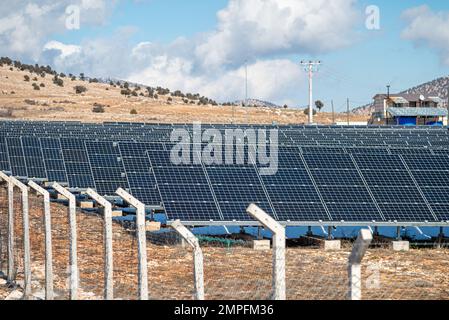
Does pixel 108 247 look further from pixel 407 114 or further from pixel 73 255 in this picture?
pixel 407 114

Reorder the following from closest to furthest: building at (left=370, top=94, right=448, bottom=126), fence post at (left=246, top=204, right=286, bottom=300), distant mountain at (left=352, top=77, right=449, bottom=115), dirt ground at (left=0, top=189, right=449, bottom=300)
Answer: fence post at (left=246, top=204, right=286, bottom=300) < dirt ground at (left=0, top=189, right=449, bottom=300) < building at (left=370, top=94, right=448, bottom=126) < distant mountain at (left=352, top=77, right=449, bottom=115)

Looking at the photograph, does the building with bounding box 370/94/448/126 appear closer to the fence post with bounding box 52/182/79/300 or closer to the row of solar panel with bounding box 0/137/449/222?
the row of solar panel with bounding box 0/137/449/222

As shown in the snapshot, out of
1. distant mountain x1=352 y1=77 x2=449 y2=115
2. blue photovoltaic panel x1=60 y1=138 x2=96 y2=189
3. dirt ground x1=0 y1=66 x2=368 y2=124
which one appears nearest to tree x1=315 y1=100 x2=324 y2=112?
dirt ground x1=0 y1=66 x2=368 y2=124

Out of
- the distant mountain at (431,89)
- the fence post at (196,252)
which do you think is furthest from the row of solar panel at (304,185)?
the distant mountain at (431,89)

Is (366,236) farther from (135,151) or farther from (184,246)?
(135,151)

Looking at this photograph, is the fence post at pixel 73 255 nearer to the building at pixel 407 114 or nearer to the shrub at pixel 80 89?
the building at pixel 407 114

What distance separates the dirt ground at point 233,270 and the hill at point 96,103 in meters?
57.4

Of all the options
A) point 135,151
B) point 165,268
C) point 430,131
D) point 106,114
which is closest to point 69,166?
point 135,151

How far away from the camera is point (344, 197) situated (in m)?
20.8

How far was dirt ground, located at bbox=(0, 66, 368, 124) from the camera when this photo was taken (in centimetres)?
8012

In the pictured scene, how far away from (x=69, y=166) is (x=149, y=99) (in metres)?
73.5

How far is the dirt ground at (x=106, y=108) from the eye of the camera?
80.1m

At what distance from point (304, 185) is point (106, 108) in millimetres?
70536

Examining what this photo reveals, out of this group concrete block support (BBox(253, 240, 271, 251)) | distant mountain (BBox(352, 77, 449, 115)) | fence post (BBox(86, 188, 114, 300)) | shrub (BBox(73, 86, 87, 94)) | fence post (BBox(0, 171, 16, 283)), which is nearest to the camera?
fence post (BBox(86, 188, 114, 300))
